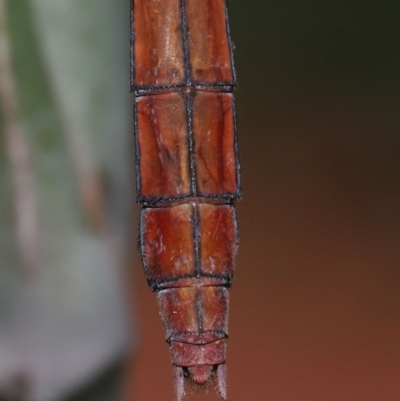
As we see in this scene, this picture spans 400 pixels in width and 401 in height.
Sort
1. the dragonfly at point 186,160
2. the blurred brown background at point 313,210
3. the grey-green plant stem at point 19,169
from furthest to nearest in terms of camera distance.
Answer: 1. the blurred brown background at point 313,210
2. the grey-green plant stem at point 19,169
3. the dragonfly at point 186,160

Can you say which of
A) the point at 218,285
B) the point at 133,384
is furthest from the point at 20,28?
the point at 133,384

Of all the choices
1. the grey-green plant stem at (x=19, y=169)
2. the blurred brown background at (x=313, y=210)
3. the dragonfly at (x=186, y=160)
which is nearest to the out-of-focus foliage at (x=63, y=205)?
the grey-green plant stem at (x=19, y=169)

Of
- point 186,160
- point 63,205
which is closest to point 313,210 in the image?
point 63,205

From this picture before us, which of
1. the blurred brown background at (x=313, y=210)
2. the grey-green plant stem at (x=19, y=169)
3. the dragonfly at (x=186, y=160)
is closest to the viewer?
the dragonfly at (x=186, y=160)

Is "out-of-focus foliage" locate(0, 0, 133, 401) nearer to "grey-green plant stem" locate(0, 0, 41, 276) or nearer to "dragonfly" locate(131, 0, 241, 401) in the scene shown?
"grey-green plant stem" locate(0, 0, 41, 276)

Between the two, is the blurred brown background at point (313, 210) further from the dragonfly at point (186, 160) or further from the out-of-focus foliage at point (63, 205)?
the dragonfly at point (186, 160)

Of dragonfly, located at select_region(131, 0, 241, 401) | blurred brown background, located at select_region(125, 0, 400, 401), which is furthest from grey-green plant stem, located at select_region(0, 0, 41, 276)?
blurred brown background, located at select_region(125, 0, 400, 401)
